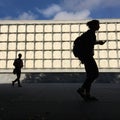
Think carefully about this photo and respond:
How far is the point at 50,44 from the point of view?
24.6 meters

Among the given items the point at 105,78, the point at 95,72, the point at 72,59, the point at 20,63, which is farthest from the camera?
the point at 72,59

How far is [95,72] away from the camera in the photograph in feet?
17.6

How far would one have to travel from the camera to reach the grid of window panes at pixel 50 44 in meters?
24.2

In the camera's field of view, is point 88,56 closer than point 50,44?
Yes

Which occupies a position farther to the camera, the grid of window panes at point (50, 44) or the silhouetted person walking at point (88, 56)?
the grid of window panes at point (50, 44)

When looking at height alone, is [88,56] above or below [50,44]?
below

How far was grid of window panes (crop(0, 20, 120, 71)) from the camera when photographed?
24.2 meters

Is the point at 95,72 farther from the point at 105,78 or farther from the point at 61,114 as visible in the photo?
the point at 105,78

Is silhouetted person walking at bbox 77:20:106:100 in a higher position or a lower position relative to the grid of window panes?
lower

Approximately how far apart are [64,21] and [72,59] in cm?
342

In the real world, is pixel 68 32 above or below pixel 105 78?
above

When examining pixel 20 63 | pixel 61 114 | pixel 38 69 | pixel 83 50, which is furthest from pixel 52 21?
pixel 61 114

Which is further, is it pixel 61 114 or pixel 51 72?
pixel 51 72

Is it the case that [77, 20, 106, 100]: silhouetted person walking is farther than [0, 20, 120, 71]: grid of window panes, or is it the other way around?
[0, 20, 120, 71]: grid of window panes
